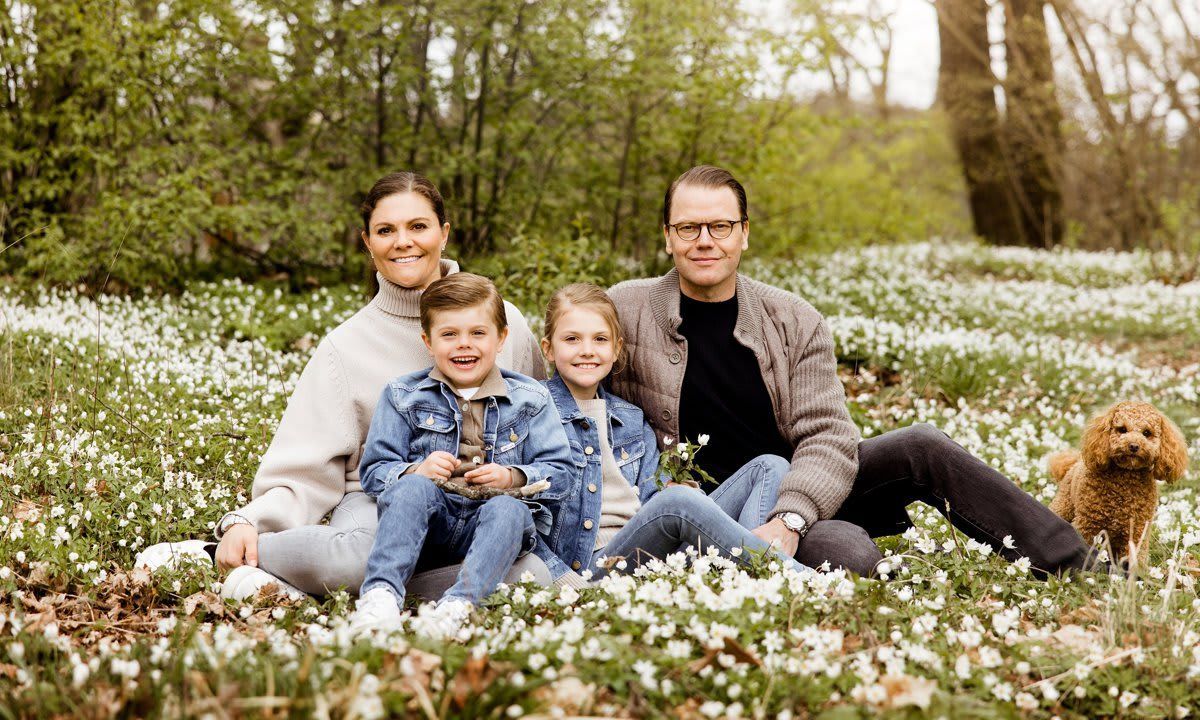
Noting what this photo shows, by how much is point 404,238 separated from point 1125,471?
10.6 feet

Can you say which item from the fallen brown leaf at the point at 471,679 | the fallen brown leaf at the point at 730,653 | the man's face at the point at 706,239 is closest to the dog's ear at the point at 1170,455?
the man's face at the point at 706,239

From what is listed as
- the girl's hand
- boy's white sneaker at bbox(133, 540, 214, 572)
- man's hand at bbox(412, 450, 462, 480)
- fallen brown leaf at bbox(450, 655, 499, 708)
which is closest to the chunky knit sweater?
boy's white sneaker at bbox(133, 540, 214, 572)

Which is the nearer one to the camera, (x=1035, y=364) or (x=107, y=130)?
(x=1035, y=364)

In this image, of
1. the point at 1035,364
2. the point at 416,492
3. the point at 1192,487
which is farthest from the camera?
the point at 1035,364

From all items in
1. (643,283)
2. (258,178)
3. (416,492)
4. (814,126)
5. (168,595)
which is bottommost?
(168,595)

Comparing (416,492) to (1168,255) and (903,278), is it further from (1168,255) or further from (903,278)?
(1168,255)

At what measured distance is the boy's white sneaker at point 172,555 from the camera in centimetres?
388

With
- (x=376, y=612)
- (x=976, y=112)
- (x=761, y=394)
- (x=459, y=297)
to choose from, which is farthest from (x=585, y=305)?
(x=976, y=112)

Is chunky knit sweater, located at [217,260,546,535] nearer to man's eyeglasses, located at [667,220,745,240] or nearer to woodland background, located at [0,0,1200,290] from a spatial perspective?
man's eyeglasses, located at [667,220,745,240]

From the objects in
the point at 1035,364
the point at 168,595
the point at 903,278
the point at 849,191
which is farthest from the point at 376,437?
the point at 849,191

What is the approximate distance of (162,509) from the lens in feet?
14.5

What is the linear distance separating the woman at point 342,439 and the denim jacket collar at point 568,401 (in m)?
0.26

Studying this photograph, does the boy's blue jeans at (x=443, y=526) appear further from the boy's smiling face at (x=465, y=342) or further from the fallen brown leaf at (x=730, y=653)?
the fallen brown leaf at (x=730, y=653)

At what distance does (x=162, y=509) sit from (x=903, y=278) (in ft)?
34.0
